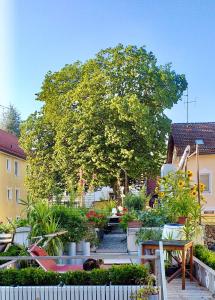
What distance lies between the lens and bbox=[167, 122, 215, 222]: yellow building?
25094 mm

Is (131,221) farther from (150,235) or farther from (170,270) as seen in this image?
(170,270)

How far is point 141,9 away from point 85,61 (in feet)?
46.5

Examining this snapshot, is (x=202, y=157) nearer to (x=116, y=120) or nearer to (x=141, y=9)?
(x=116, y=120)

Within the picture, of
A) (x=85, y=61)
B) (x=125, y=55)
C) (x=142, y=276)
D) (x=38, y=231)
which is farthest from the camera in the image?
(x=85, y=61)

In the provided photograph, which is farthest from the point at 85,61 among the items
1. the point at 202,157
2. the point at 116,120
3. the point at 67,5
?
the point at 67,5

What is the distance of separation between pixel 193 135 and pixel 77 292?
75.7ft

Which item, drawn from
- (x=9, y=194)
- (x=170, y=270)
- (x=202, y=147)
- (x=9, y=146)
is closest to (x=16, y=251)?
(x=170, y=270)

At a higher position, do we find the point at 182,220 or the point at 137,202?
the point at 137,202

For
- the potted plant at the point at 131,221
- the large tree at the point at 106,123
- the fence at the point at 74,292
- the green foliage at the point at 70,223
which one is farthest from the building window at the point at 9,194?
the fence at the point at 74,292

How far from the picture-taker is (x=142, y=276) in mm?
5133

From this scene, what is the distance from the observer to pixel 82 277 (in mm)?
5148

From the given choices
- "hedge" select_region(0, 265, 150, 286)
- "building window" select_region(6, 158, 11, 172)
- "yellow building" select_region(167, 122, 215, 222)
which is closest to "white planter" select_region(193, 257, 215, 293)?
"hedge" select_region(0, 265, 150, 286)

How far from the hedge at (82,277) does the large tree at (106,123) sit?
61.5 feet

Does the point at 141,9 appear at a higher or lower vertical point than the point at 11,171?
higher
